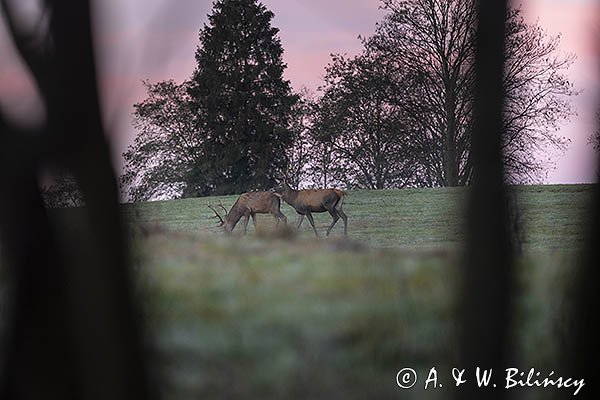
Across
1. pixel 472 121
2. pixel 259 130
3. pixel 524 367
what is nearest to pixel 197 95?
pixel 259 130

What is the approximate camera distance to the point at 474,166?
1072 millimetres

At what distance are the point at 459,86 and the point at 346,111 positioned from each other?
0.57 meters

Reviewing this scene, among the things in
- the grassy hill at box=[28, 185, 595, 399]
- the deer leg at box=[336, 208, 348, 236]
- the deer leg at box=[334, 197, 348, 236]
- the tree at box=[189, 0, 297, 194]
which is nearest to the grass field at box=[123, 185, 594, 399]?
the grassy hill at box=[28, 185, 595, 399]

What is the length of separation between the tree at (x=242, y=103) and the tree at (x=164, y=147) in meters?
0.02

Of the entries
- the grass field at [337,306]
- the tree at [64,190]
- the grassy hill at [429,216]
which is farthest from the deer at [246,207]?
the tree at [64,190]

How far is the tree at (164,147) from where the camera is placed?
127 cm

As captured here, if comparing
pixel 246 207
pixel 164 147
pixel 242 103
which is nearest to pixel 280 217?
pixel 246 207

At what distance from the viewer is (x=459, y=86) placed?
49.5 inches

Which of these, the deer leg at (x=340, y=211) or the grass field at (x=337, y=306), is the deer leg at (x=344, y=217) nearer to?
the deer leg at (x=340, y=211)

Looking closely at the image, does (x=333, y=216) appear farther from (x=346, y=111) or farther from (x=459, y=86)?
(x=459, y=86)

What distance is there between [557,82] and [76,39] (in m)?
0.84

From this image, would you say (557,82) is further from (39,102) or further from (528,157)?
(39,102)

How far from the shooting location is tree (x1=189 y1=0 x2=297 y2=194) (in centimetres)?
147

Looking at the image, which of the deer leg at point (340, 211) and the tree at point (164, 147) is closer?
the tree at point (164, 147)
